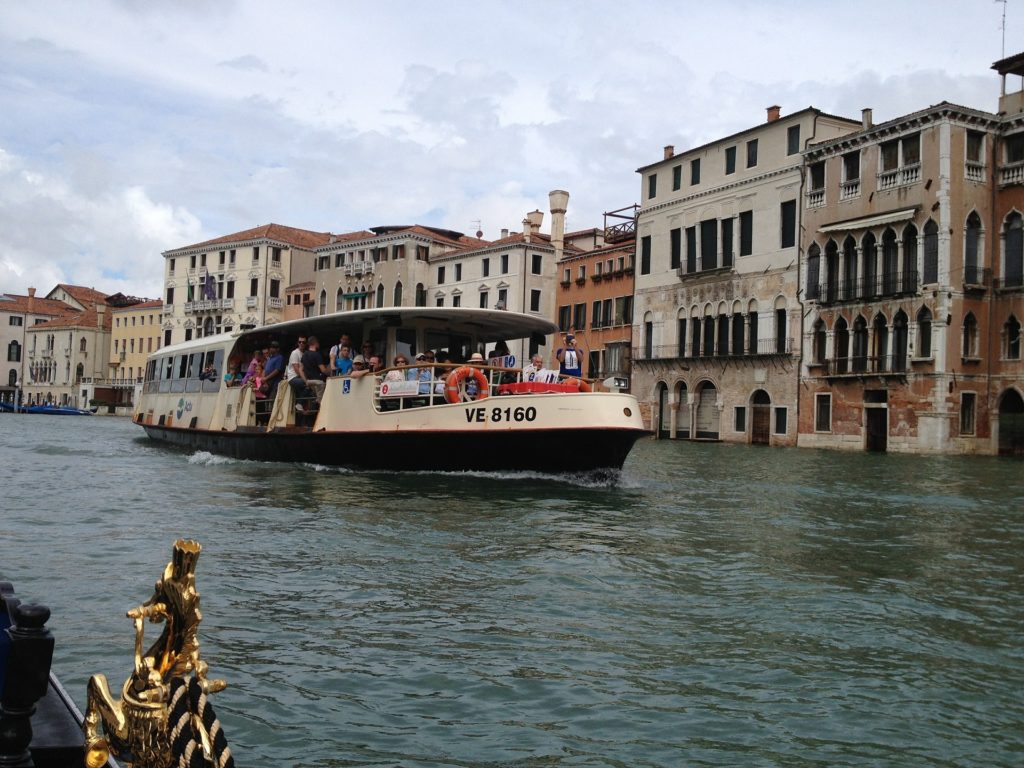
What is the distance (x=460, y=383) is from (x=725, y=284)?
28817 millimetres

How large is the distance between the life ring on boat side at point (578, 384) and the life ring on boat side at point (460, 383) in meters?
1.17

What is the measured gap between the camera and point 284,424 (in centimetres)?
1811

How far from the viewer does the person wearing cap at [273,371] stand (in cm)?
1930

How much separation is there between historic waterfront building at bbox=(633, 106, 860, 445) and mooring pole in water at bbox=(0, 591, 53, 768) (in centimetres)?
3781

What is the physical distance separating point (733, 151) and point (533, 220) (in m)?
18.0

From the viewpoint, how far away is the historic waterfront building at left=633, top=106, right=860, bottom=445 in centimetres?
3925

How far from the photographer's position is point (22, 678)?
7.81 feet

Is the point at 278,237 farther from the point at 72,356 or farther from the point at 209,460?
the point at 209,460

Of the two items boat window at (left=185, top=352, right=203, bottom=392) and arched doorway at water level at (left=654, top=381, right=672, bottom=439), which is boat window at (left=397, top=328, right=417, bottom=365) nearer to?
boat window at (left=185, top=352, right=203, bottom=392)

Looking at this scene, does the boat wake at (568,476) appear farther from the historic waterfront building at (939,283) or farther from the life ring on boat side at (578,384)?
the historic waterfront building at (939,283)

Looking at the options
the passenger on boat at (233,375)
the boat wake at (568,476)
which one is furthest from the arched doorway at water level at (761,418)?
the boat wake at (568,476)

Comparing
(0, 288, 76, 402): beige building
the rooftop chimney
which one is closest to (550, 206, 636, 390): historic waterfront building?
the rooftop chimney

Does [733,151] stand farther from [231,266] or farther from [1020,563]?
[231,266]

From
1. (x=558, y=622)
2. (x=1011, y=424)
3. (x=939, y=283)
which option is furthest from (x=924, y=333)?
(x=558, y=622)
